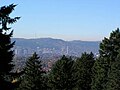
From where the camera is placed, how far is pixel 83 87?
69875 millimetres

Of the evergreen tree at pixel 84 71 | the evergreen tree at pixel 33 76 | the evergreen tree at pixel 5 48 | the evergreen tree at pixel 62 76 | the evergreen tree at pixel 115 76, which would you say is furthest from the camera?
the evergreen tree at pixel 84 71

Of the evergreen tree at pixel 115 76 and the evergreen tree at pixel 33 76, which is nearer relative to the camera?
the evergreen tree at pixel 33 76

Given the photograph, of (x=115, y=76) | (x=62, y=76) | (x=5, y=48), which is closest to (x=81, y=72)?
(x=62, y=76)

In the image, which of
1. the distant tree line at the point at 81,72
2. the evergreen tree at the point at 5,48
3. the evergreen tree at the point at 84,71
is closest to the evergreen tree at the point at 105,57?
the distant tree line at the point at 81,72

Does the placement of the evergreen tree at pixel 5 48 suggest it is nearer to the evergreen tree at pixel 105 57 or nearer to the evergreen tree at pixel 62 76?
the evergreen tree at pixel 62 76

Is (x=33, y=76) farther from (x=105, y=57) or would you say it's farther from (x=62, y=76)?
(x=105, y=57)

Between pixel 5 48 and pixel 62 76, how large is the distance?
3434cm

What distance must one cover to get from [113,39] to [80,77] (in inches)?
448

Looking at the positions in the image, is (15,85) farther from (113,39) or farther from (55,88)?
(113,39)

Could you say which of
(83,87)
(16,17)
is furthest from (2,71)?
(83,87)

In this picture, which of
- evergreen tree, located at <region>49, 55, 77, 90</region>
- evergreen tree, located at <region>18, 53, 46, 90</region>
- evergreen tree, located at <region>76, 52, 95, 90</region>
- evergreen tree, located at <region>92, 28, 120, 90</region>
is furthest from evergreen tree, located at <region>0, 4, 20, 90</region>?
evergreen tree, located at <region>76, 52, 95, 90</region>

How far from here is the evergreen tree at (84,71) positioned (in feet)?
229

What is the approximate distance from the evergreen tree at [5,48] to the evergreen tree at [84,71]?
151 feet

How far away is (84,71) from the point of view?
7131 centimetres
